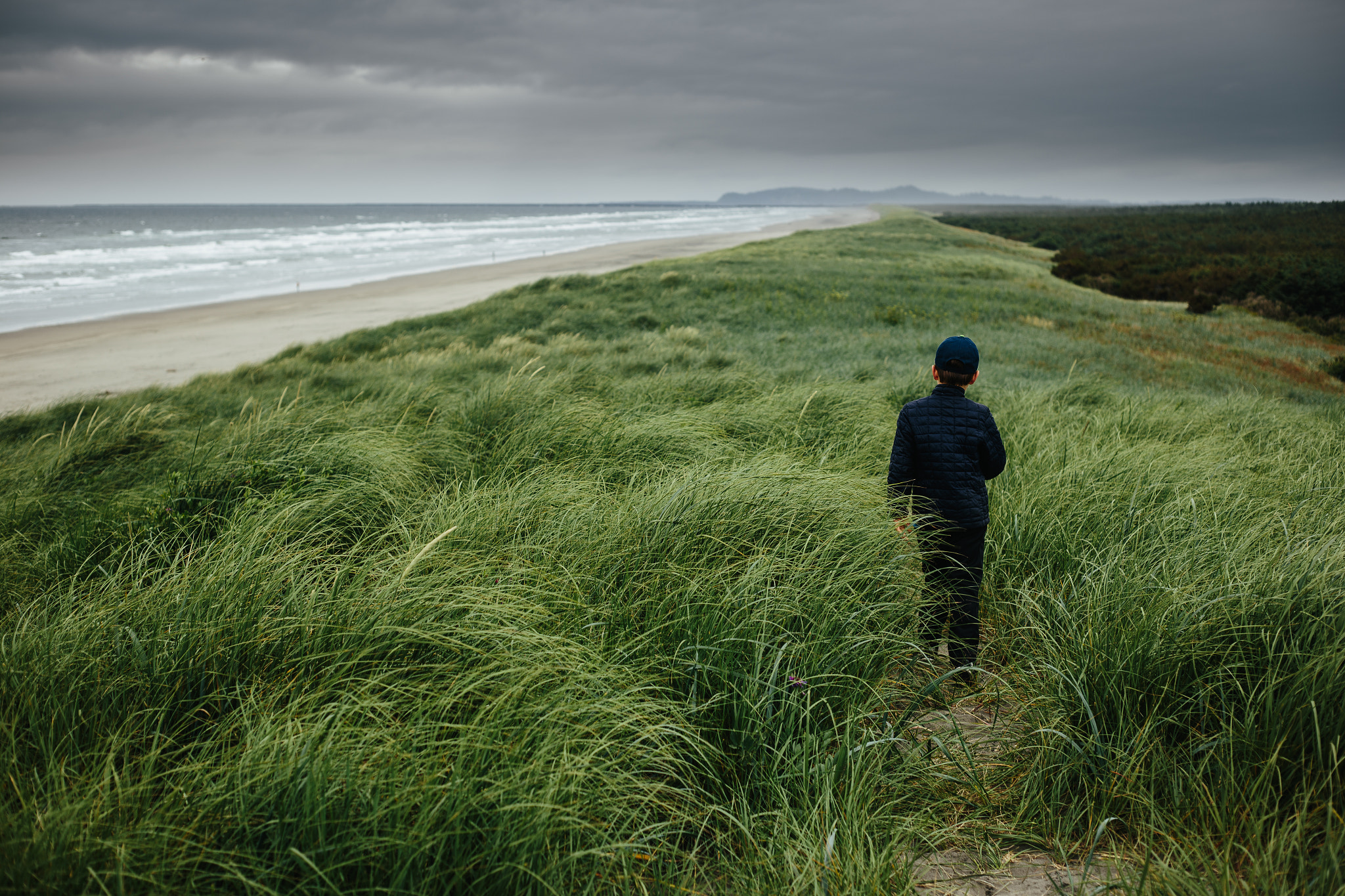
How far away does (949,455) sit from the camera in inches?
133

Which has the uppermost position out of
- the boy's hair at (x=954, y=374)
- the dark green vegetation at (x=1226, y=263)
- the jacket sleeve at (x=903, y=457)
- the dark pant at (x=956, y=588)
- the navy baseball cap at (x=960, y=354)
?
the dark green vegetation at (x=1226, y=263)

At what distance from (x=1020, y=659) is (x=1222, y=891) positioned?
4.83ft

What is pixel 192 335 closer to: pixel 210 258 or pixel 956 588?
pixel 956 588

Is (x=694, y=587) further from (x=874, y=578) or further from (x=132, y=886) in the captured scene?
(x=132, y=886)

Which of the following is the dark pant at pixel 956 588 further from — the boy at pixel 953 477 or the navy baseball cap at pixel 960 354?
the navy baseball cap at pixel 960 354

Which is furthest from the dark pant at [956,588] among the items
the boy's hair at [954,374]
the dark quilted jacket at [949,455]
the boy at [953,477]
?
the boy's hair at [954,374]

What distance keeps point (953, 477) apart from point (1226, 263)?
39641 millimetres

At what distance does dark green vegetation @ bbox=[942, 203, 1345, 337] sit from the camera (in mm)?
21141

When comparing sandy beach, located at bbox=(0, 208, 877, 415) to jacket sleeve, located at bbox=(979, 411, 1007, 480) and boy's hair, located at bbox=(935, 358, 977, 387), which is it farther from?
jacket sleeve, located at bbox=(979, 411, 1007, 480)

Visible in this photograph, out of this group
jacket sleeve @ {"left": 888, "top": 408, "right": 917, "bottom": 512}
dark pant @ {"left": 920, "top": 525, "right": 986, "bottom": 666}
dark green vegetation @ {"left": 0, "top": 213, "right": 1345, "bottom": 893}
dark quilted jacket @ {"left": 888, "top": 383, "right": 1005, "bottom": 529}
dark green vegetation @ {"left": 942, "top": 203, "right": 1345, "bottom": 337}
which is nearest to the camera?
dark green vegetation @ {"left": 0, "top": 213, "right": 1345, "bottom": 893}

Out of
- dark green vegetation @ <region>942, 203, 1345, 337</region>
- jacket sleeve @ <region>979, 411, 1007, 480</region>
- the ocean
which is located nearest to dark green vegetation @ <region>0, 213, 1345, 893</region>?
jacket sleeve @ <region>979, 411, 1007, 480</region>

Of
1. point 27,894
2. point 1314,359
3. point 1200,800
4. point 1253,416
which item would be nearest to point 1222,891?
point 1200,800

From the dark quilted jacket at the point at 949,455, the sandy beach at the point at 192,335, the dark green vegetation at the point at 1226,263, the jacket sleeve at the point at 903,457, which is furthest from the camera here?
the dark green vegetation at the point at 1226,263

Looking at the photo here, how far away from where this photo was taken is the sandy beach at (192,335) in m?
13.1
